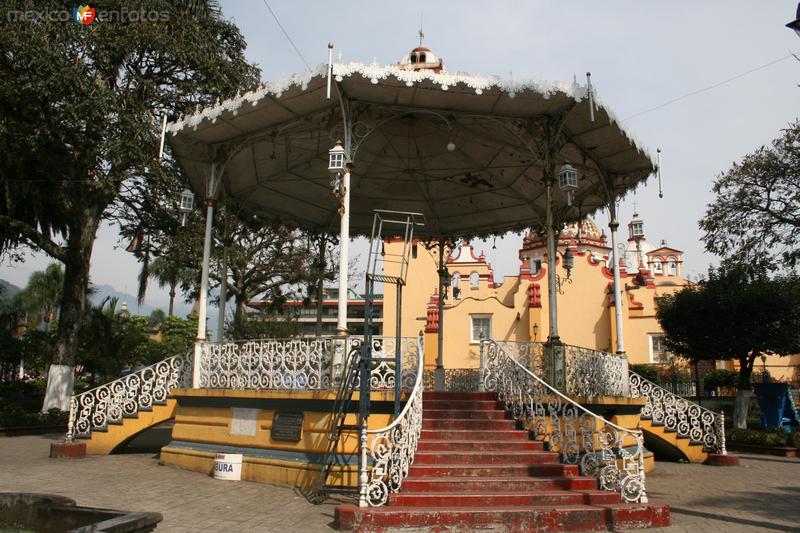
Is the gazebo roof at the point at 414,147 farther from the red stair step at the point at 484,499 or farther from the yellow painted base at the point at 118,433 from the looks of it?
the red stair step at the point at 484,499

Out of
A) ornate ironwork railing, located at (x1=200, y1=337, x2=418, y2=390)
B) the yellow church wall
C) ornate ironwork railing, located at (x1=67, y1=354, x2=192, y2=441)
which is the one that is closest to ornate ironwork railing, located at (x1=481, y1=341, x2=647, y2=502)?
ornate ironwork railing, located at (x1=200, y1=337, x2=418, y2=390)

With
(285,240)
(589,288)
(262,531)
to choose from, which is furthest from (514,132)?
(589,288)

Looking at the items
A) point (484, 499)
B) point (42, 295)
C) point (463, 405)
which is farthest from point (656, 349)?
point (42, 295)

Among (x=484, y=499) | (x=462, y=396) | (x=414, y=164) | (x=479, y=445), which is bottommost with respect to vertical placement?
(x=484, y=499)

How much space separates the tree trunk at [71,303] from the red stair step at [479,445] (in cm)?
1660

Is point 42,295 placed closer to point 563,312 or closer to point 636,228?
point 563,312

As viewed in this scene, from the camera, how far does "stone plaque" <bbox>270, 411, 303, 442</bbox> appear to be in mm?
10273

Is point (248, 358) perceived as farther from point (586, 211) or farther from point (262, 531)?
point (586, 211)

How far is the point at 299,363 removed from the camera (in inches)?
412

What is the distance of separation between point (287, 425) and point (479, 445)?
335 centimetres

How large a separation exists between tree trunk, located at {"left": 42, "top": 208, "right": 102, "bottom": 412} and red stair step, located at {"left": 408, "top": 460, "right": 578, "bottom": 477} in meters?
17.0

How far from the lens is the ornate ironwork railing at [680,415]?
14.8 meters

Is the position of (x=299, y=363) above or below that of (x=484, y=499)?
above

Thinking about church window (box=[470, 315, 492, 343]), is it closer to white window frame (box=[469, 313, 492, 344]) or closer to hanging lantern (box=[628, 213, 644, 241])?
white window frame (box=[469, 313, 492, 344])
